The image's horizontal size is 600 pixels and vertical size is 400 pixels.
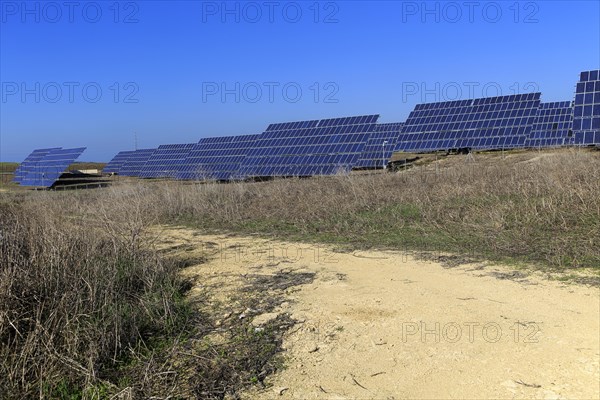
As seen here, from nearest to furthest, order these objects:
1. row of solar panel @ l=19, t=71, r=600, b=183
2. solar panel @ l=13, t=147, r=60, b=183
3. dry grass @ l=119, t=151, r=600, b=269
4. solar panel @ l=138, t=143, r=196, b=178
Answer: dry grass @ l=119, t=151, r=600, b=269, row of solar panel @ l=19, t=71, r=600, b=183, solar panel @ l=13, t=147, r=60, b=183, solar panel @ l=138, t=143, r=196, b=178

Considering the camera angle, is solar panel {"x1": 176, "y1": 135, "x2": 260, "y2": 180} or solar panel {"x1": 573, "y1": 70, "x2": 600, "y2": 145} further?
solar panel {"x1": 176, "y1": 135, "x2": 260, "y2": 180}

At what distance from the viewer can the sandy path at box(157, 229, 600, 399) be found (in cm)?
339

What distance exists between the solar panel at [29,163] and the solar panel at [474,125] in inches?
882

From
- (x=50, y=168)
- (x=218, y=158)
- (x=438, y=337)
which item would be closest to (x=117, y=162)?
(x=50, y=168)

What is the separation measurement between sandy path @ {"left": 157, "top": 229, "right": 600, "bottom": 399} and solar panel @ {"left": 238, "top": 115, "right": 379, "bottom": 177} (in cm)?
1633

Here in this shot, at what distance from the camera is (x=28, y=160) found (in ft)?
112

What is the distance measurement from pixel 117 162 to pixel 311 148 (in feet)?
82.7

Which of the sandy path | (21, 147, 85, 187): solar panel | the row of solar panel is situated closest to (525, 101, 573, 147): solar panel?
the row of solar panel

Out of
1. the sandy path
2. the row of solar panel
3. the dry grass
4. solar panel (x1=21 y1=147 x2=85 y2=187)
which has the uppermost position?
the row of solar panel

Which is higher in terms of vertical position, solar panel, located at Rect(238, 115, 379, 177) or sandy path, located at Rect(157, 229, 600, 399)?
solar panel, located at Rect(238, 115, 379, 177)

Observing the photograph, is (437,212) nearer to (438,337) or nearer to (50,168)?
(438,337)

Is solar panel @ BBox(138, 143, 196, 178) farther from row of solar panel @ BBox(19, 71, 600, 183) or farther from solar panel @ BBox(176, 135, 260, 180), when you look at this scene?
row of solar panel @ BBox(19, 71, 600, 183)

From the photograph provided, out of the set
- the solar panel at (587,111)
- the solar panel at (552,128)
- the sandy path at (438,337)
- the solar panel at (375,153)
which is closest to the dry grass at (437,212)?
the sandy path at (438,337)

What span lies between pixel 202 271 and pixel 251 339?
8.71 feet
